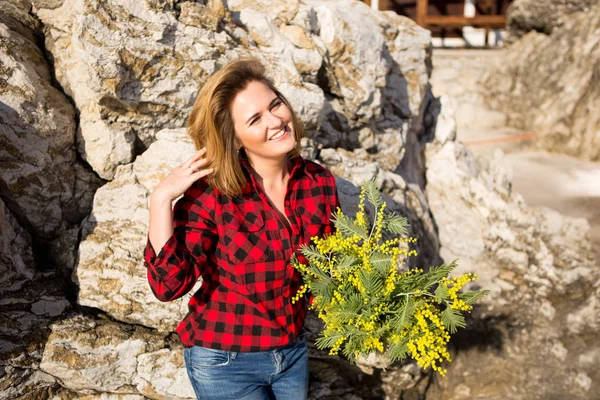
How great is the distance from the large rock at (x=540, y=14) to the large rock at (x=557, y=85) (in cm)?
18

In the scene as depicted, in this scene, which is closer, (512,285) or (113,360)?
(113,360)

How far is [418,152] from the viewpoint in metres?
5.50

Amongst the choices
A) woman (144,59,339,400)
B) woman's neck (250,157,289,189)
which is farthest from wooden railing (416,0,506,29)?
woman (144,59,339,400)

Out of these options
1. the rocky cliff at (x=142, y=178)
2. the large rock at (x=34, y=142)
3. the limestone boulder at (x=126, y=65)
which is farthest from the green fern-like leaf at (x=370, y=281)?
the large rock at (x=34, y=142)

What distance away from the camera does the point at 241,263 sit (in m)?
2.38

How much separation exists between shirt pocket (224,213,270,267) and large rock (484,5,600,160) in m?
9.49

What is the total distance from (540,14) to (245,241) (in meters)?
12.6

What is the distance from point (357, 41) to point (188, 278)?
3.07m

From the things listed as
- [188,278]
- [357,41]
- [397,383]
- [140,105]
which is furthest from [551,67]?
[188,278]

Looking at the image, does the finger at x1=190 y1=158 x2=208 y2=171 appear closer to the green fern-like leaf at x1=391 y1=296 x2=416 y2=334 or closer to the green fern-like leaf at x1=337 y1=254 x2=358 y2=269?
the green fern-like leaf at x1=337 y1=254 x2=358 y2=269

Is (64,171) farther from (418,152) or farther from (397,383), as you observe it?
(418,152)

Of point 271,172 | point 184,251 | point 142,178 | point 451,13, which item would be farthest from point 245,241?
point 451,13

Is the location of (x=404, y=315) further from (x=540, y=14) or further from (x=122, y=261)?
(x=540, y=14)

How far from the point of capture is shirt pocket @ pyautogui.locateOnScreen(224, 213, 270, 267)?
2365mm
